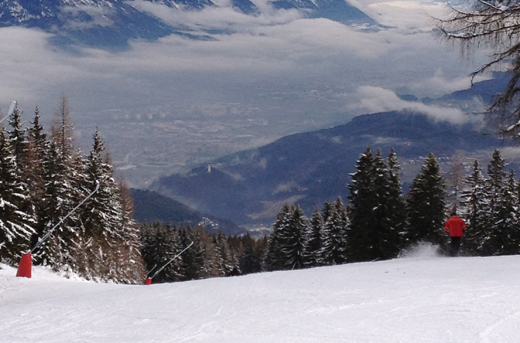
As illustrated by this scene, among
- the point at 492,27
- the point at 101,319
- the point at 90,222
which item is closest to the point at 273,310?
the point at 101,319

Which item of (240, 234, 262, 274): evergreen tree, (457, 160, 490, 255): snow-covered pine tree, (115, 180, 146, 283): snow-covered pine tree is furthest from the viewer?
(240, 234, 262, 274): evergreen tree

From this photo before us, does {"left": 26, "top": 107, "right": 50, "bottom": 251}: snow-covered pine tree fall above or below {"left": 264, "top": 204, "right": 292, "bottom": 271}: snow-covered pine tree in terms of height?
above

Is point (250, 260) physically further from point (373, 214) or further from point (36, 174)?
point (36, 174)

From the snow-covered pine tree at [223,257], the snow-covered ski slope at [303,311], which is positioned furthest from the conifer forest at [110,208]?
the snow-covered pine tree at [223,257]

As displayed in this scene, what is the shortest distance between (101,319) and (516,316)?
7.29 m

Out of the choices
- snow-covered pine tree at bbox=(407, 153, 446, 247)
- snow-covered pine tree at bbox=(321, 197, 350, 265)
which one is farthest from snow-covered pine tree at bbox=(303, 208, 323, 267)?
snow-covered pine tree at bbox=(407, 153, 446, 247)

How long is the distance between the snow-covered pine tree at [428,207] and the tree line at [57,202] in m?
22.8

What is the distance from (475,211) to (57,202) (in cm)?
3277

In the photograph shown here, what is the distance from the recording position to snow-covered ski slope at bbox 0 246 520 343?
301 inches

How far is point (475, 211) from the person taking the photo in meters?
43.4

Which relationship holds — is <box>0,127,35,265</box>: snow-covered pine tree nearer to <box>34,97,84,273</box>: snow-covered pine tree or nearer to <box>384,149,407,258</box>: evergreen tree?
<box>34,97,84,273</box>: snow-covered pine tree

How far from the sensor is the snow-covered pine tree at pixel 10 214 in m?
27.0

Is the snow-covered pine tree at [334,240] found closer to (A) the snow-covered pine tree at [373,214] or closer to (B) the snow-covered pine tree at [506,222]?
(A) the snow-covered pine tree at [373,214]

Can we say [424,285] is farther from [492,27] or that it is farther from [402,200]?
[402,200]
